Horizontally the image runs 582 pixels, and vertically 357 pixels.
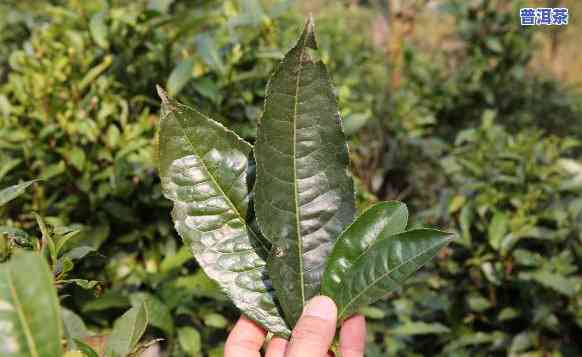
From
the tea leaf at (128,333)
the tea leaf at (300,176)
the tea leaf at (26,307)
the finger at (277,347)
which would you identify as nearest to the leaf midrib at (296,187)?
the tea leaf at (300,176)

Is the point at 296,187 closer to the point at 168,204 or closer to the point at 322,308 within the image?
the point at 322,308

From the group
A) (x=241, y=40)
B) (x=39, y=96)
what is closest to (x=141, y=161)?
(x=39, y=96)

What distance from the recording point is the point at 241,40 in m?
1.96

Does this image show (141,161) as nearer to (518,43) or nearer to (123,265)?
(123,265)

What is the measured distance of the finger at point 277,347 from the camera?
0.96 m

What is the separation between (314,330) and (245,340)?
222 mm

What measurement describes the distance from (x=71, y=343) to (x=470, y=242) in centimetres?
158

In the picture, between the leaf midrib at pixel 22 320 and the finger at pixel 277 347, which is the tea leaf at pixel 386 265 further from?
the leaf midrib at pixel 22 320

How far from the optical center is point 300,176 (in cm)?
86

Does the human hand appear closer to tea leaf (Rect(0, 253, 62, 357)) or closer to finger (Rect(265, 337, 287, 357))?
finger (Rect(265, 337, 287, 357))

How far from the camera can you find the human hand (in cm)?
83

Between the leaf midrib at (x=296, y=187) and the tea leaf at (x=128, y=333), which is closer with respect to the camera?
the leaf midrib at (x=296, y=187)

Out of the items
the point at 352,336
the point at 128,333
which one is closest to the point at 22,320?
the point at 128,333

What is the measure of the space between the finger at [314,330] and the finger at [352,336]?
15 cm
